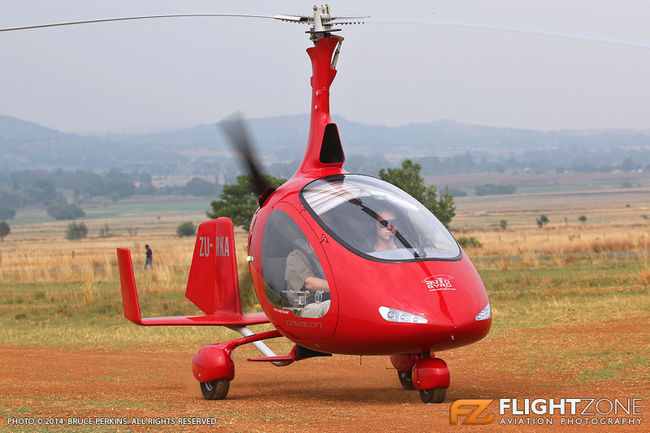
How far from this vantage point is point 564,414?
789 cm

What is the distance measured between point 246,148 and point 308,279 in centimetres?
225

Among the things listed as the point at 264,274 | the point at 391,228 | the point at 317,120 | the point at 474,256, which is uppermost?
the point at 317,120

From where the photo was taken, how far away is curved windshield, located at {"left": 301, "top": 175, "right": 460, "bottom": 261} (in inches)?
340

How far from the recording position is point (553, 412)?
8.05m

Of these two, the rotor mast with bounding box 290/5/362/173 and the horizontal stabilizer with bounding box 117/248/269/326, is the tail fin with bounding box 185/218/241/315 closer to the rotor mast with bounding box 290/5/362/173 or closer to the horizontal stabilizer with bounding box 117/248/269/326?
the horizontal stabilizer with bounding box 117/248/269/326

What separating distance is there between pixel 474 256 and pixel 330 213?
2950cm

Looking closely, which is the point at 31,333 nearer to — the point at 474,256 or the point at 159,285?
the point at 159,285

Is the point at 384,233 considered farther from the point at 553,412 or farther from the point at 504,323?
the point at 504,323

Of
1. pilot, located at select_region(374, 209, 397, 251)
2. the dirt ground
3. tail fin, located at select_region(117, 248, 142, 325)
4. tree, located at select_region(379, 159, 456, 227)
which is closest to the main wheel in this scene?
the dirt ground

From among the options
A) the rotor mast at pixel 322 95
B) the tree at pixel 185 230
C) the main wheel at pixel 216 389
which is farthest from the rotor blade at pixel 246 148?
the tree at pixel 185 230

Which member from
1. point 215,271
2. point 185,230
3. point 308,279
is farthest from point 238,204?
point 185,230

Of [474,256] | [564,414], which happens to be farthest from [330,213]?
[474,256]

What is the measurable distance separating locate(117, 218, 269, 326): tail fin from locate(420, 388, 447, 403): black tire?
2846 millimetres

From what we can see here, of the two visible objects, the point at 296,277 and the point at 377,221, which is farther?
the point at 296,277
